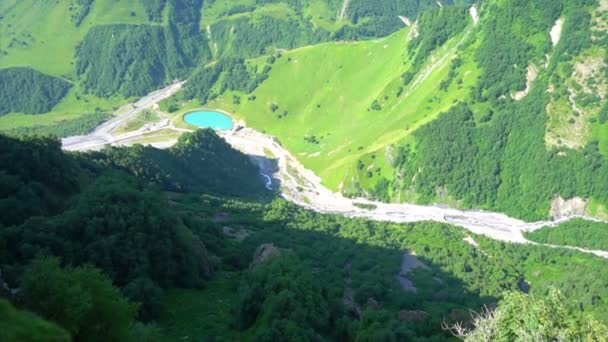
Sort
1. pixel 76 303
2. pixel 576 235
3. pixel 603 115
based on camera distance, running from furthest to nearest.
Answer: pixel 603 115, pixel 576 235, pixel 76 303

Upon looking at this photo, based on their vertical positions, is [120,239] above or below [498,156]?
above

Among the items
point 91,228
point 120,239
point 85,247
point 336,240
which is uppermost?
point 91,228

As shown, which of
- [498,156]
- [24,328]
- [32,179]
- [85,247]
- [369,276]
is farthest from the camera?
[498,156]

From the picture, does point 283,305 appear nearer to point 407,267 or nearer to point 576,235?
point 407,267

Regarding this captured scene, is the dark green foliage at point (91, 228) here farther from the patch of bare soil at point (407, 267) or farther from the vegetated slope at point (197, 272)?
the patch of bare soil at point (407, 267)

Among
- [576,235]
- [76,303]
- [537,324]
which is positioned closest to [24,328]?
[76,303]

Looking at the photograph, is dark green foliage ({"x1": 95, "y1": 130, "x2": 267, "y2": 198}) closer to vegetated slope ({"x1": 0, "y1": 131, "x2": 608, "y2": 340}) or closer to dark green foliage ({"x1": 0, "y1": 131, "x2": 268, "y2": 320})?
vegetated slope ({"x1": 0, "y1": 131, "x2": 608, "y2": 340})

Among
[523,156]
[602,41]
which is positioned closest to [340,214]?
[523,156]

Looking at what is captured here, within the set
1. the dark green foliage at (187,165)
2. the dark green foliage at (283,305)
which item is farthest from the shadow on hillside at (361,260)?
the dark green foliage at (187,165)

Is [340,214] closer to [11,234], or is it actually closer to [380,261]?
[380,261]
